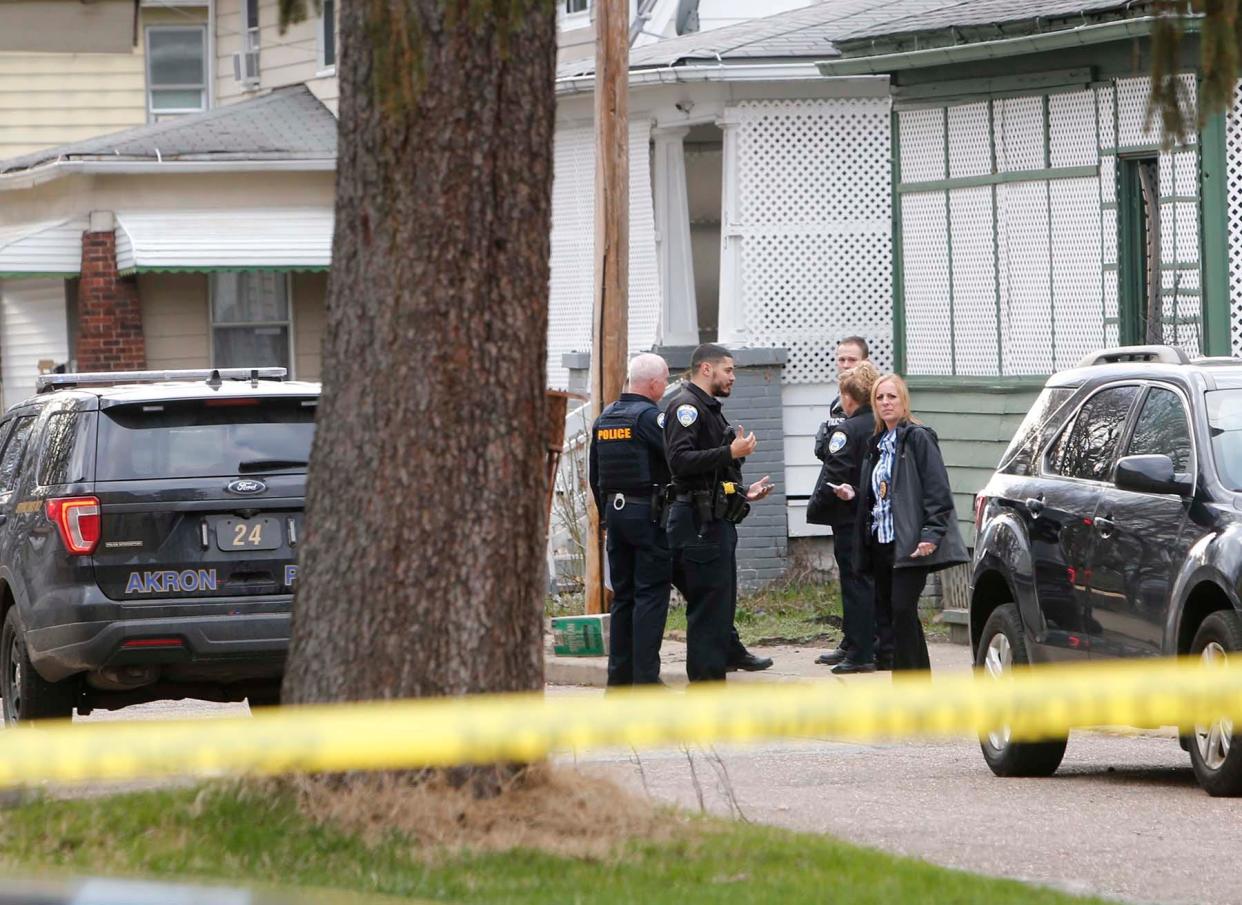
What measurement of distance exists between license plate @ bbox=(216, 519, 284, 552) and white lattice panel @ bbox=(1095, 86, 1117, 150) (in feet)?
26.0

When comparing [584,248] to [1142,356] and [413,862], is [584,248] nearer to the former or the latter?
[1142,356]

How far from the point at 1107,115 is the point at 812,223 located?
412 cm

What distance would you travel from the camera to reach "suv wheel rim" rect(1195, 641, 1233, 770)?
8.69m

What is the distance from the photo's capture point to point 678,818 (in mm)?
→ 7262

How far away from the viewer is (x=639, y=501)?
1190 centimetres

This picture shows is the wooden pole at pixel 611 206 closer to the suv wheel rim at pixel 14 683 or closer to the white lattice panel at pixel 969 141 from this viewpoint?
the white lattice panel at pixel 969 141

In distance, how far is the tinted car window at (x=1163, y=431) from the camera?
9453 millimetres

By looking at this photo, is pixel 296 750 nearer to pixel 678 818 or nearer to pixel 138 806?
pixel 138 806

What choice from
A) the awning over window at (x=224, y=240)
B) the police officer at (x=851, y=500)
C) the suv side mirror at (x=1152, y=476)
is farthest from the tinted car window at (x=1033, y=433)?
the awning over window at (x=224, y=240)

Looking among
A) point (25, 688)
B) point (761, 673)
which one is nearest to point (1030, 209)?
point (761, 673)

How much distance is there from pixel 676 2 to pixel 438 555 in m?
17.3

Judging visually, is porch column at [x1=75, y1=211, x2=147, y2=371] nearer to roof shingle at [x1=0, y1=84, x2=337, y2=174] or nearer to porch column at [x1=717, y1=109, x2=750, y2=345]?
roof shingle at [x1=0, y1=84, x2=337, y2=174]

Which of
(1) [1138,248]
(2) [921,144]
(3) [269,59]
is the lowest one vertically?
(1) [1138,248]

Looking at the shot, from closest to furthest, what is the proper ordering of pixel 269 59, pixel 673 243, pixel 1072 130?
pixel 1072 130 → pixel 673 243 → pixel 269 59
